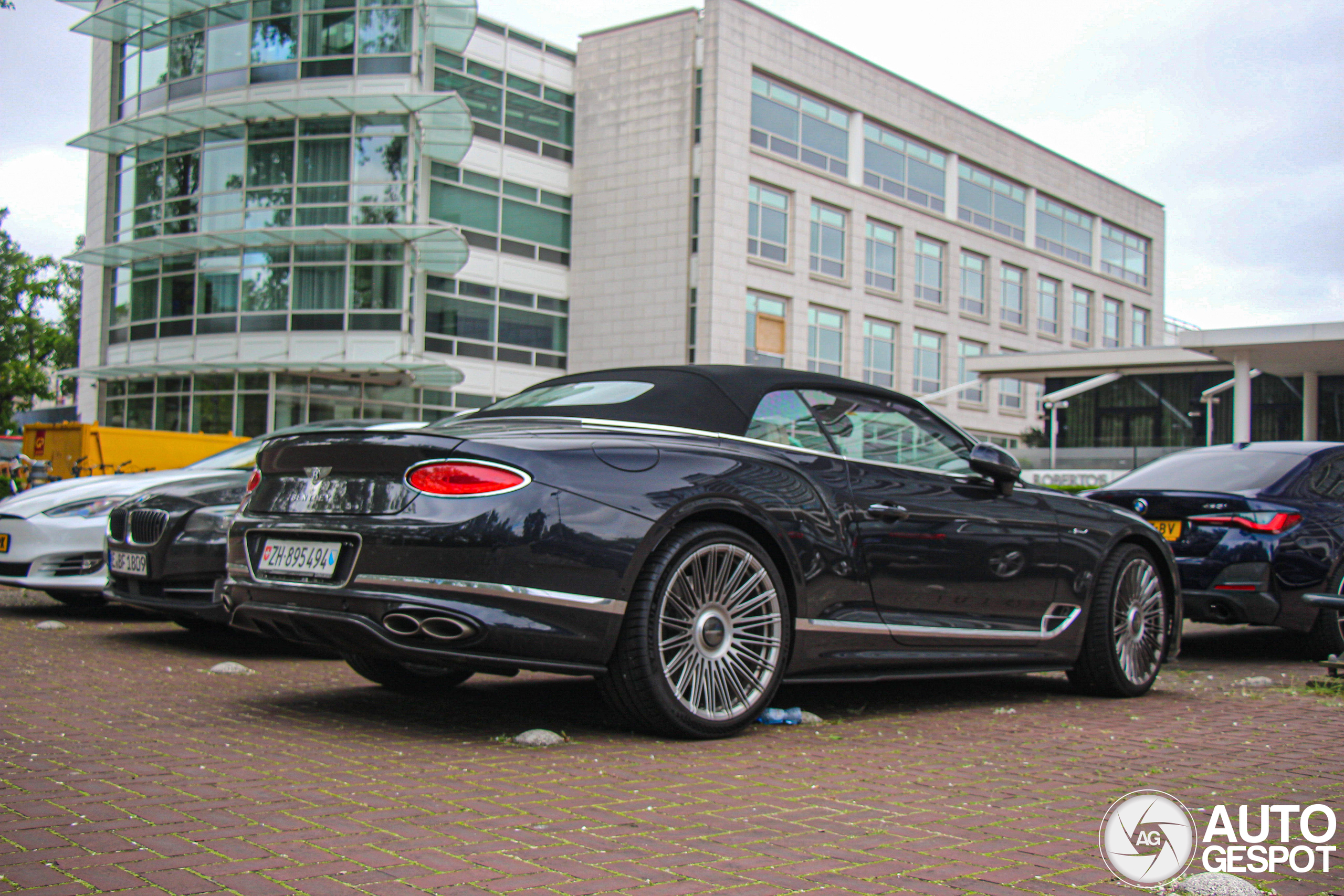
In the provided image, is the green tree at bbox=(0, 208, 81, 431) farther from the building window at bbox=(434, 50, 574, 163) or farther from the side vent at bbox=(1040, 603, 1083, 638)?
the side vent at bbox=(1040, 603, 1083, 638)

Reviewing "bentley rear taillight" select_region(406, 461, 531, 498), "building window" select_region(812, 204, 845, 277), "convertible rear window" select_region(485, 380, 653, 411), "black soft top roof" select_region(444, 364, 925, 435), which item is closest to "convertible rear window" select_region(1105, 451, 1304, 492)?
"black soft top roof" select_region(444, 364, 925, 435)

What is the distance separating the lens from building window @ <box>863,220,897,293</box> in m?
40.5

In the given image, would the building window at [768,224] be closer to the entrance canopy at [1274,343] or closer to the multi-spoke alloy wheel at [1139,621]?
the entrance canopy at [1274,343]

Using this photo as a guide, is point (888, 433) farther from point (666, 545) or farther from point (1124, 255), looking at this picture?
point (1124, 255)

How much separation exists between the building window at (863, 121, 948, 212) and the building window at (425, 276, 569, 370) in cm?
1246

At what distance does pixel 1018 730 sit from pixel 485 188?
29582 mm

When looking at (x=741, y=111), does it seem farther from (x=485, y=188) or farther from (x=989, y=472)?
(x=989, y=472)

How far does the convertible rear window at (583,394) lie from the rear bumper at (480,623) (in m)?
1.16

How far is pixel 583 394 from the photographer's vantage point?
5.08 metres

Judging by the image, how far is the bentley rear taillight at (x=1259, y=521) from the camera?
7.42 m

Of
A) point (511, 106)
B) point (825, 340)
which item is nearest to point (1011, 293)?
point (825, 340)

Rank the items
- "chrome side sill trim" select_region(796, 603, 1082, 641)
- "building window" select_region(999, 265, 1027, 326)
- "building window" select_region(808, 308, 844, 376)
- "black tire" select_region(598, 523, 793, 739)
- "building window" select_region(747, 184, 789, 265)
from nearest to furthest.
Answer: "black tire" select_region(598, 523, 793, 739) → "chrome side sill trim" select_region(796, 603, 1082, 641) → "building window" select_region(747, 184, 789, 265) → "building window" select_region(808, 308, 844, 376) → "building window" select_region(999, 265, 1027, 326)

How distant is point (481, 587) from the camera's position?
154 inches

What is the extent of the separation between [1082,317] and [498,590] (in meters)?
54.3
